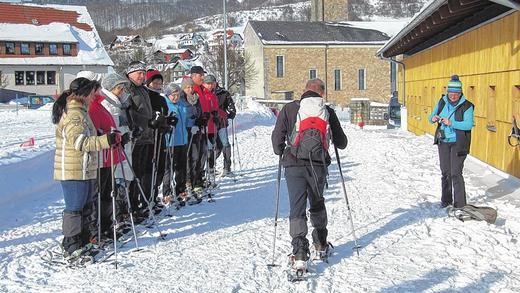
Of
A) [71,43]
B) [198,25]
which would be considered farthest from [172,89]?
[198,25]

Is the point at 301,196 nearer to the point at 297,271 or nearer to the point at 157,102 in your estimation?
the point at 297,271

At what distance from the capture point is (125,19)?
6191 inches

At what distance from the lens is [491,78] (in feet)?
38.1

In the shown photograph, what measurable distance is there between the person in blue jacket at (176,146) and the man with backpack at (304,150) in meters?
3.19

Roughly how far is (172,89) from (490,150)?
22.2ft

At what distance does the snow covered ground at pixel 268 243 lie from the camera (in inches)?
205

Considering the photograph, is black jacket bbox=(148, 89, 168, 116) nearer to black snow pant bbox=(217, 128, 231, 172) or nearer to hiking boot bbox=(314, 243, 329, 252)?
black snow pant bbox=(217, 128, 231, 172)

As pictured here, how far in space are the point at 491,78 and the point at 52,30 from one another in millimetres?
52018

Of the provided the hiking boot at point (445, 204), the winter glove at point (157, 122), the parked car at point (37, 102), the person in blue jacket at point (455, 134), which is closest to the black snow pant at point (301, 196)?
the winter glove at point (157, 122)

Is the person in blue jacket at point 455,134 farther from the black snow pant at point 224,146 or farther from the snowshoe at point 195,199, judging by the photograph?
the black snow pant at point 224,146

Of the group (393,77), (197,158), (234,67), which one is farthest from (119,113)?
(393,77)

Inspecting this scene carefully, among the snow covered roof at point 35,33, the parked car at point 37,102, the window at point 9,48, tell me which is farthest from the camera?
the snow covered roof at point 35,33

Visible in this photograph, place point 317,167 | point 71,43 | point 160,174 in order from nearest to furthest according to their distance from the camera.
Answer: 1. point 317,167
2. point 160,174
3. point 71,43

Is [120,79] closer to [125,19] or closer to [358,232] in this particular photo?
[358,232]
